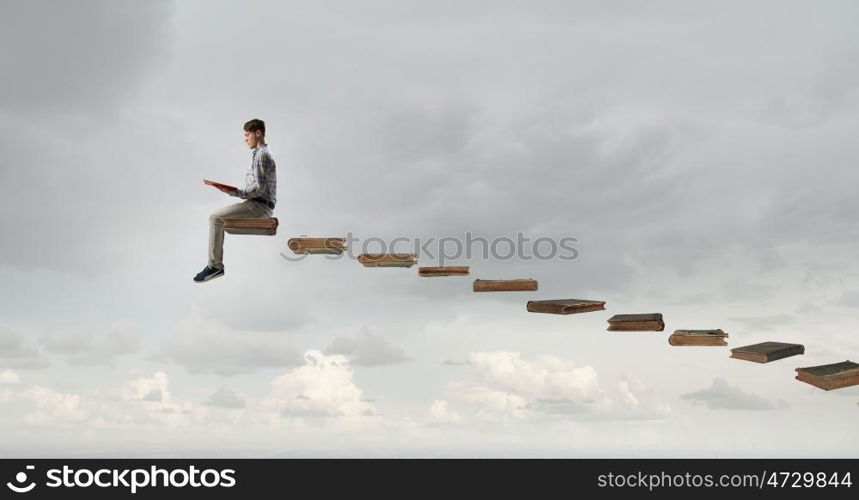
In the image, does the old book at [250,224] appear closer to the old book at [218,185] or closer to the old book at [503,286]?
the old book at [218,185]

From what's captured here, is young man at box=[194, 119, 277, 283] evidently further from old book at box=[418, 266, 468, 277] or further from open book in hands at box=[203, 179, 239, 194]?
old book at box=[418, 266, 468, 277]

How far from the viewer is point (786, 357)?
20.5 meters

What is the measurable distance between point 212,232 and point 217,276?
4.56 ft

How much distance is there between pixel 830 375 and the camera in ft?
64.8

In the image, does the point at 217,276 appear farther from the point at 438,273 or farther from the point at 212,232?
the point at 438,273

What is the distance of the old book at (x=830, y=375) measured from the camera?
64.5 ft

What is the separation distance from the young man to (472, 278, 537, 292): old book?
705 centimetres

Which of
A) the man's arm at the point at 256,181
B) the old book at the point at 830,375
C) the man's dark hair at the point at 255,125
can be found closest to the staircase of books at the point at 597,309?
the old book at the point at 830,375

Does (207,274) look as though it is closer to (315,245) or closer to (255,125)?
(315,245)

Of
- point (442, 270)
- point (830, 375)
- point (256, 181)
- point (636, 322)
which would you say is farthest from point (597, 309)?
point (256, 181)

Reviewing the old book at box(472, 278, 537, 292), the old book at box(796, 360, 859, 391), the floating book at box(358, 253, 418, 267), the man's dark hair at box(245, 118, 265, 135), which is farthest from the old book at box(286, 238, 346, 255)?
the old book at box(796, 360, 859, 391)

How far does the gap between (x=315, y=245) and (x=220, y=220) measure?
295 centimetres
